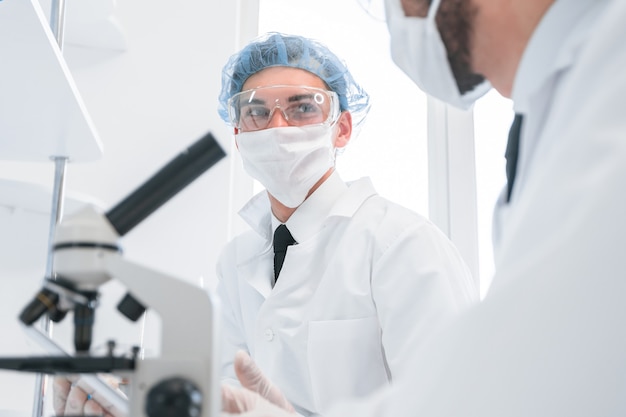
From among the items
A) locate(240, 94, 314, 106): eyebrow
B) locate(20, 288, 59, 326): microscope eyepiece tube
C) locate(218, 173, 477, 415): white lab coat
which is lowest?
locate(218, 173, 477, 415): white lab coat

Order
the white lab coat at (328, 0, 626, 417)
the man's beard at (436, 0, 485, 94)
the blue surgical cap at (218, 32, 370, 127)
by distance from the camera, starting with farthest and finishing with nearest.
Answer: the blue surgical cap at (218, 32, 370, 127) < the man's beard at (436, 0, 485, 94) < the white lab coat at (328, 0, 626, 417)

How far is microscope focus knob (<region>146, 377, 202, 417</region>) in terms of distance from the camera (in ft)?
1.82

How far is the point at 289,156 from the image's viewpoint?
5.36ft

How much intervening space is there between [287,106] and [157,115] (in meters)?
0.74

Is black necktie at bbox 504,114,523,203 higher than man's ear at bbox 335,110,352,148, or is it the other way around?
man's ear at bbox 335,110,352,148

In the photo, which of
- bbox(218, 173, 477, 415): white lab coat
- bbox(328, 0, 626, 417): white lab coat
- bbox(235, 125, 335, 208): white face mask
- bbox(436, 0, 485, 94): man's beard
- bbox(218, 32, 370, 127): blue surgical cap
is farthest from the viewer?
bbox(218, 32, 370, 127): blue surgical cap

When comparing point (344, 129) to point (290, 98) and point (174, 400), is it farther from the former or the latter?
point (174, 400)

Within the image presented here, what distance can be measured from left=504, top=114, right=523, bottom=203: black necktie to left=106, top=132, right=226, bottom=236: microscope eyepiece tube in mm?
413

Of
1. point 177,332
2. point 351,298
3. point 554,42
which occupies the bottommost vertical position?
point 351,298

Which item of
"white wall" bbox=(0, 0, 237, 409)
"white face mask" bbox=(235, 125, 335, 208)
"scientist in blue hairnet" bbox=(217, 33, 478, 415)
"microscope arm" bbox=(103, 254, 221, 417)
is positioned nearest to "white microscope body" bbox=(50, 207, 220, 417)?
"microscope arm" bbox=(103, 254, 221, 417)

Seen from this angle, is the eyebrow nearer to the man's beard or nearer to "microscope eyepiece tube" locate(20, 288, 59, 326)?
the man's beard

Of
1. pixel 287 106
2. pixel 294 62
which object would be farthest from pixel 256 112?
Answer: pixel 294 62

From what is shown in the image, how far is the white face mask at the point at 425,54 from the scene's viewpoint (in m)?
0.85

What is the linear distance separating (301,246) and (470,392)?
113cm
